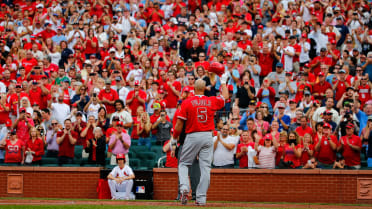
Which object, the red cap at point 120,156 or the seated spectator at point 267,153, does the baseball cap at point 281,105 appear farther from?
the red cap at point 120,156

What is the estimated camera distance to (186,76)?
18125 mm

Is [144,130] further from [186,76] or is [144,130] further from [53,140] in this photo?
[186,76]

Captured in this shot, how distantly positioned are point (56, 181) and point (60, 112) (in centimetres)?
323

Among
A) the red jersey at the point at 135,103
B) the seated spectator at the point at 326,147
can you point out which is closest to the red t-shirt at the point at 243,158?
the seated spectator at the point at 326,147

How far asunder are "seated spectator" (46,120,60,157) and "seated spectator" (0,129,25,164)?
0.70 meters

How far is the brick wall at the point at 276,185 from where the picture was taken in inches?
532

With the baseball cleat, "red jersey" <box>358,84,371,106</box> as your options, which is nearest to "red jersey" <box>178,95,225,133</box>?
the baseball cleat

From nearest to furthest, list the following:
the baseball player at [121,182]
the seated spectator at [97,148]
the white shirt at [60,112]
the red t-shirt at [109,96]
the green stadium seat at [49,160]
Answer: the baseball player at [121,182], the seated spectator at [97,148], the green stadium seat at [49,160], the white shirt at [60,112], the red t-shirt at [109,96]

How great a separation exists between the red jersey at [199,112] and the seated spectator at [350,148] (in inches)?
233

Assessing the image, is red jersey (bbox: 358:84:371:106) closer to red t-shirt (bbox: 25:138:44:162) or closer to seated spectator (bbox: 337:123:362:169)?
seated spectator (bbox: 337:123:362:169)

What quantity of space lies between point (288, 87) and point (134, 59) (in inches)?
231

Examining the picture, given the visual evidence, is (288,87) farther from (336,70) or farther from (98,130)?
(98,130)

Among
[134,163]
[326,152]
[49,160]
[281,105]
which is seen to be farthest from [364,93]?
[49,160]

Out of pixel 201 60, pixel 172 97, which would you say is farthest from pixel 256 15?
pixel 172 97
